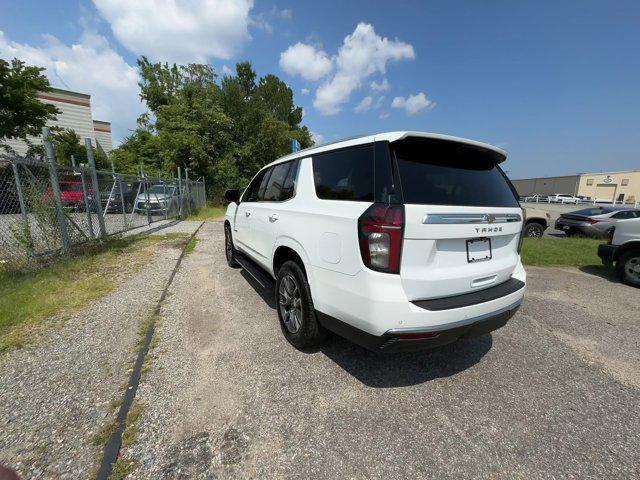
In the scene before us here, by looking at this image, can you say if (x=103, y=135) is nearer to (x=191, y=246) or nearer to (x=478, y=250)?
(x=191, y=246)

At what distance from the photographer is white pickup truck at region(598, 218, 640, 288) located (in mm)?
5059

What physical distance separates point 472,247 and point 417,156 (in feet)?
2.63

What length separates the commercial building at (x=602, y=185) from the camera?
183ft

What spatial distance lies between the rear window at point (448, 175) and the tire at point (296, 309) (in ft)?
3.98

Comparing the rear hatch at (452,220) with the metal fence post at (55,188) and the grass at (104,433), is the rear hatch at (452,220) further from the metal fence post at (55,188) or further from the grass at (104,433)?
the metal fence post at (55,188)

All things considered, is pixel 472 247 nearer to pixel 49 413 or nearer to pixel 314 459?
pixel 314 459

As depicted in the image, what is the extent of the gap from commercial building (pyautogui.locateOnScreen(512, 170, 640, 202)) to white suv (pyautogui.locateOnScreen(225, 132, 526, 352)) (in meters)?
68.7

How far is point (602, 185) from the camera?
59625 millimetres

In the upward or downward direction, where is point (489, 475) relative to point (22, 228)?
downward

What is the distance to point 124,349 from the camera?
280 centimetres

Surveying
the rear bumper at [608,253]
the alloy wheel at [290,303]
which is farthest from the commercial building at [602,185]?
the alloy wheel at [290,303]

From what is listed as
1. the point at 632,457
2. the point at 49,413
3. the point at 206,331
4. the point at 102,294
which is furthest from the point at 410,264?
the point at 102,294

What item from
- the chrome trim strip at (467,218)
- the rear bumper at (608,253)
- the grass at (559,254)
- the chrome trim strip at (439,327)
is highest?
the chrome trim strip at (467,218)

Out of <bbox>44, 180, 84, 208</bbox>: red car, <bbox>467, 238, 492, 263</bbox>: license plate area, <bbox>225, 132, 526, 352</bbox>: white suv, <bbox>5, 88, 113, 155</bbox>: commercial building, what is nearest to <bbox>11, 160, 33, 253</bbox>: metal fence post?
<bbox>44, 180, 84, 208</bbox>: red car
